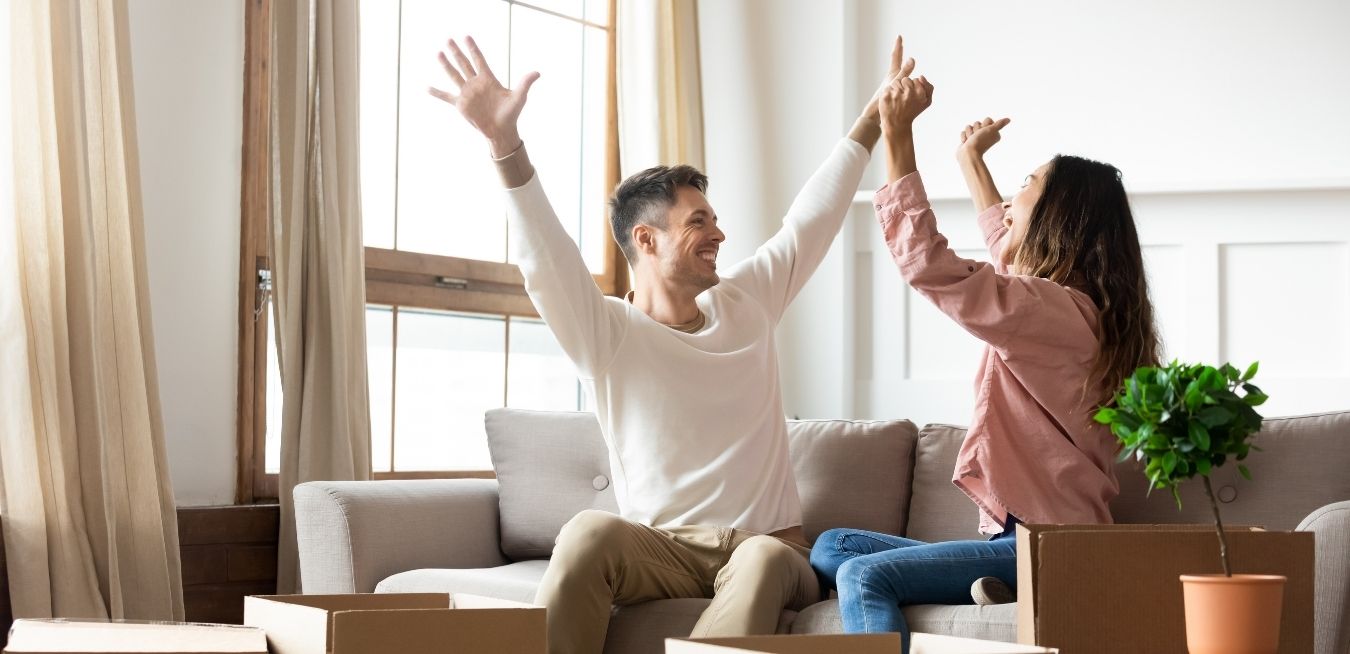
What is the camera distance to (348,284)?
10.3 feet

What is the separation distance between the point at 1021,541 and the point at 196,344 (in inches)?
87.0

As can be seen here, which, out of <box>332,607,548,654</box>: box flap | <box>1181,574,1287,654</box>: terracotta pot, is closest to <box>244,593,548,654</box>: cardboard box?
<box>332,607,548,654</box>: box flap

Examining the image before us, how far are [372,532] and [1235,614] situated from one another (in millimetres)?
1684

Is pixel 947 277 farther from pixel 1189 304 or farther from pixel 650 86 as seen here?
pixel 650 86

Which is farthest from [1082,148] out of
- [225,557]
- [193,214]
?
[225,557]

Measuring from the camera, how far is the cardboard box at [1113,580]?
1349mm

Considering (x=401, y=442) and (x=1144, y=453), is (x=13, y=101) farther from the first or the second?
(x=1144, y=453)

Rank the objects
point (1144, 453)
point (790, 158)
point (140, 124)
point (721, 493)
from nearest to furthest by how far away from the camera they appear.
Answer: point (1144, 453) → point (721, 493) → point (140, 124) → point (790, 158)

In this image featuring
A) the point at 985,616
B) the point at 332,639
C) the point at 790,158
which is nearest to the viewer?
the point at 332,639

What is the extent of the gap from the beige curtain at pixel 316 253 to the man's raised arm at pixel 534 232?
0.96 metres

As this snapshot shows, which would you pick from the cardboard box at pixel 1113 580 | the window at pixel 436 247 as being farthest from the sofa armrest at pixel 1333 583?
the window at pixel 436 247

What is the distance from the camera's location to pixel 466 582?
2465 mm

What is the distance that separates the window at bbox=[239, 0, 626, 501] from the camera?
318cm

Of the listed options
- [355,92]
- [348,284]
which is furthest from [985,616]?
[355,92]
